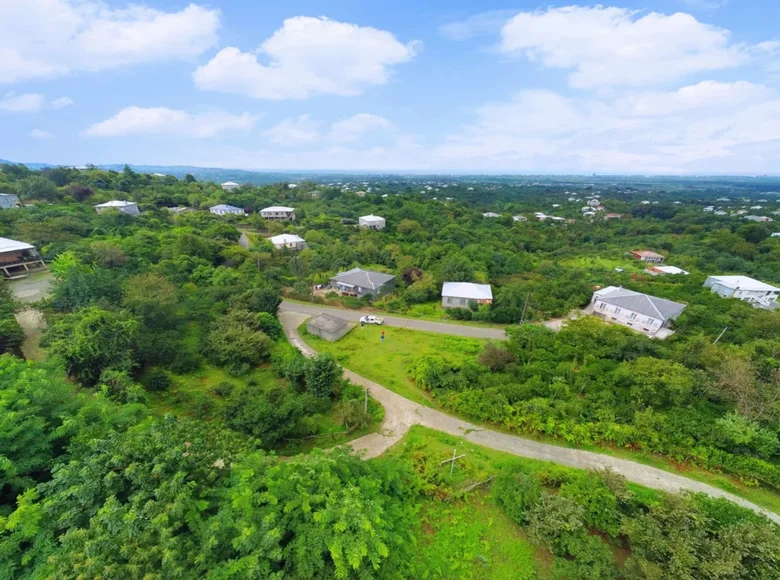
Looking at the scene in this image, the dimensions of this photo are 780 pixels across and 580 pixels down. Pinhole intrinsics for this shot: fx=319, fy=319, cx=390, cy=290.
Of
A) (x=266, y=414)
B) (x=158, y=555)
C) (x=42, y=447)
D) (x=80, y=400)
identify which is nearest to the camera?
(x=158, y=555)

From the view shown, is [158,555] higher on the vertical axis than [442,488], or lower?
higher

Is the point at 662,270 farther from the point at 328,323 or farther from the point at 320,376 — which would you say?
the point at 320,376

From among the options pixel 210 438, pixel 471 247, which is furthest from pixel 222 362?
pixel 471 247

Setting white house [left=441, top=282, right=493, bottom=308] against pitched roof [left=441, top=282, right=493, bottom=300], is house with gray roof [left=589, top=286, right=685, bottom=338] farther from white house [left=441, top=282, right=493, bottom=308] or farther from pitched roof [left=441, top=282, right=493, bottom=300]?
white house [left=441, top=282, right=493, bottom=308]

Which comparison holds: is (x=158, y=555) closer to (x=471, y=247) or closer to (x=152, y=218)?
(x=471, y=247)

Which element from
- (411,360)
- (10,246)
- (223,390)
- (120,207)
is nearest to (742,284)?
(411,360)
